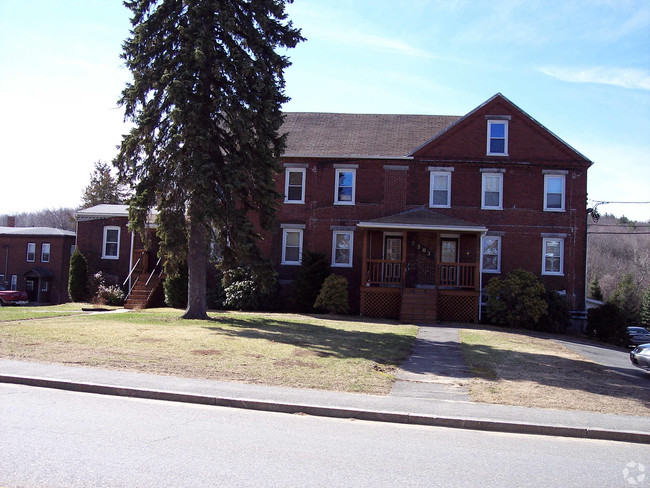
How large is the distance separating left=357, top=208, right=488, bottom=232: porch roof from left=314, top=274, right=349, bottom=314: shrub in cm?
265

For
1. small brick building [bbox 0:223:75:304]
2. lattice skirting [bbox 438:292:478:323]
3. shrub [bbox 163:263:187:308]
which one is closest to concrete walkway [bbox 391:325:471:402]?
lattice skirting [bbox 438:292:478:323]

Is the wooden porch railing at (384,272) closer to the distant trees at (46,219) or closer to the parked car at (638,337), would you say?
the parked car at (638,337)

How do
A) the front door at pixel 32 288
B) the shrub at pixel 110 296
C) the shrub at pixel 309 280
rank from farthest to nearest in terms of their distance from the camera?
the front door at pixel 32 288 < the shrub at pixel 110 296 < the shrub at pixel 309 280

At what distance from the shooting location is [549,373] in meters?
12.6

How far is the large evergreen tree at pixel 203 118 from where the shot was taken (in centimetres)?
1820

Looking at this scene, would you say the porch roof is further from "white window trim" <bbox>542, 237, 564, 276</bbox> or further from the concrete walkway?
the concrete walkway

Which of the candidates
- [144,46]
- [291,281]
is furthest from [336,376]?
[291,281]

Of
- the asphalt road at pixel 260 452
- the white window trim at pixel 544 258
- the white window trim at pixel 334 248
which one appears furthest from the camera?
the white window trim at pixel 334 248

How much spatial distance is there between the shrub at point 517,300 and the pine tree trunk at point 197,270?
39.0ft

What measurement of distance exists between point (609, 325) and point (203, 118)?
62.1 feet

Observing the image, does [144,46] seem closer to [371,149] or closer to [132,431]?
[371,149]

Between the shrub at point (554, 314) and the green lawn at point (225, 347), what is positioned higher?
the shrub at point (554, 314)

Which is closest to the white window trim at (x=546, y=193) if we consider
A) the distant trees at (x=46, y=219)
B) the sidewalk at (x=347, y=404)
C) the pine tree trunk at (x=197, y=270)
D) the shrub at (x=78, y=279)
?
the pine tree trunk at (x=197, y=270)

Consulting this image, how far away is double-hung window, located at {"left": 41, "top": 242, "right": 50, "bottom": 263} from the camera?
39.6 meters
